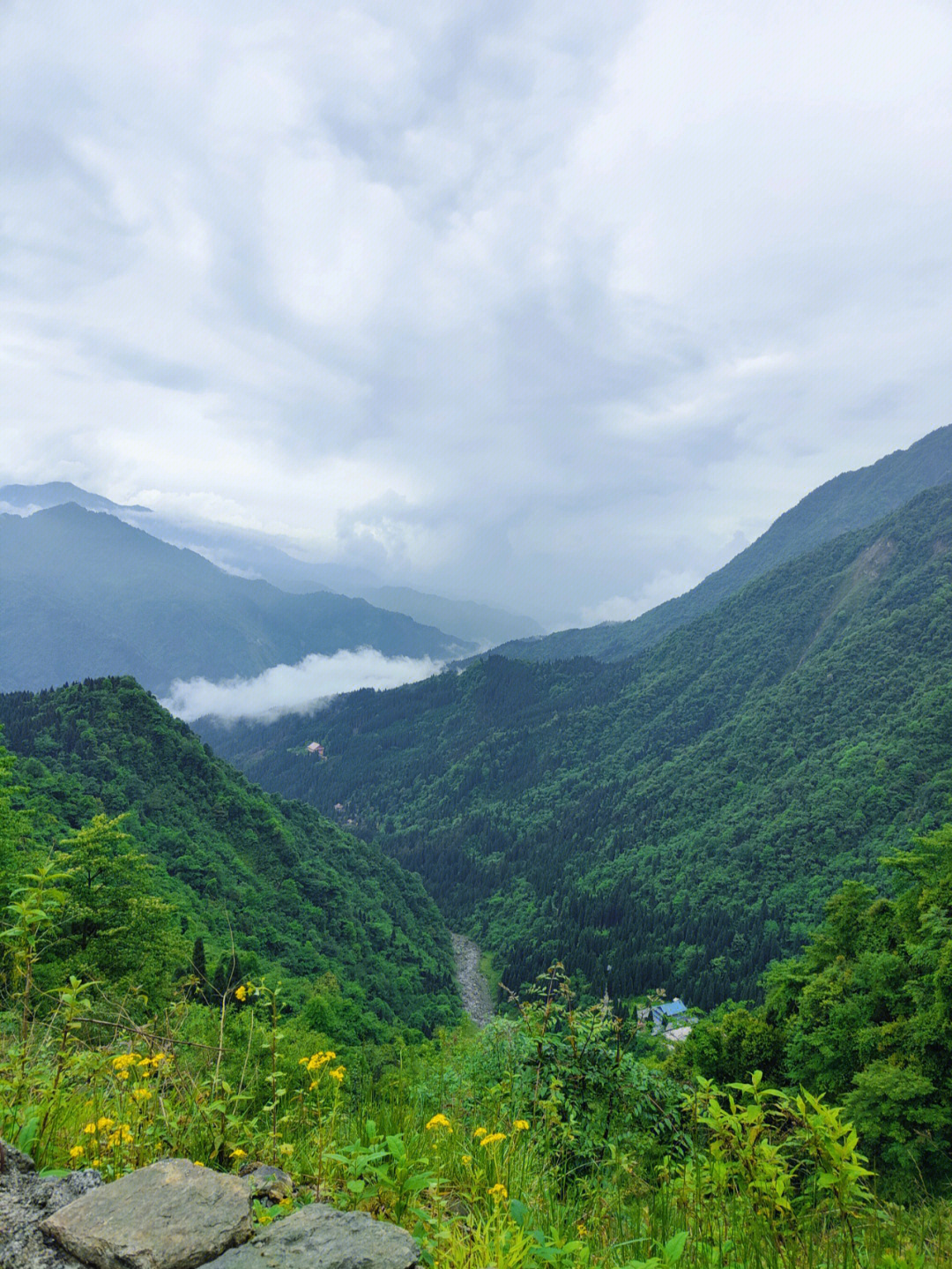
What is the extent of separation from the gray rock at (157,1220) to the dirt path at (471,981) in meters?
81.8

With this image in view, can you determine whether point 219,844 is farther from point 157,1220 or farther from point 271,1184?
point 157,1220

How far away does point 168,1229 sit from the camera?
282 centimetres

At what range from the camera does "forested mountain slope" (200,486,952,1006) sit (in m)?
89.8

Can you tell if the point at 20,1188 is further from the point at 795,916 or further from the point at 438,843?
the point at 438,843

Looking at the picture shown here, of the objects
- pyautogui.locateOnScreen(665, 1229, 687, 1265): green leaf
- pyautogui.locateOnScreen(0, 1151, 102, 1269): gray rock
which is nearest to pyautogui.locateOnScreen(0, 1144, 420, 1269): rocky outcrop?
pyautogui.locateOnScreen(0, 1151, 102, 1269): gray rock

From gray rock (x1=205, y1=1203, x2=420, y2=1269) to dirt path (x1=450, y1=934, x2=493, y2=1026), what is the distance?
8190 centimetres

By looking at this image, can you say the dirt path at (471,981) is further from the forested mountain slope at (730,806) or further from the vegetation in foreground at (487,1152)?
the vegetation in foreground at (487,1152)

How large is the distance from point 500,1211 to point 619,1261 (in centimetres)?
74

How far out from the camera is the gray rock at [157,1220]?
2.69m

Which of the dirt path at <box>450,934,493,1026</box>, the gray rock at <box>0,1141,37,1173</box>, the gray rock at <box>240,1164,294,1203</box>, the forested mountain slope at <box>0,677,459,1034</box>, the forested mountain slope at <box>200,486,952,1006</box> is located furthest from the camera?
the forested mountain slope at <box>200,486,952,1006</box>

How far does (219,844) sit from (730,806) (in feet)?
349

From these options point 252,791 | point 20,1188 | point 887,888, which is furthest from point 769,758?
point 20,1188

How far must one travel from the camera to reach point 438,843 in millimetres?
158750

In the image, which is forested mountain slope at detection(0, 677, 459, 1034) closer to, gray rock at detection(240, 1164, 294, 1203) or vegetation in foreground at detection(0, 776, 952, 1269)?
vegetation in foreground at detection(0, 776, 952, 1269)
